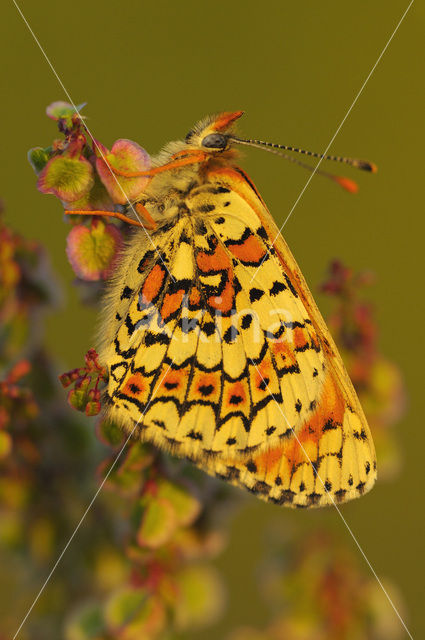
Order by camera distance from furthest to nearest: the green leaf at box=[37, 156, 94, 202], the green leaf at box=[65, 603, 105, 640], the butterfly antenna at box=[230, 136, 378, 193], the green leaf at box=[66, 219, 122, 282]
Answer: the butterfly antenna at box=[230, 136, 378, 193] → the green leaf at box=[65, 603, 105, 640] → the green leaf at box=[66, 219, 122, 282] → the green leaf at box=[37, 156, 94, 202]

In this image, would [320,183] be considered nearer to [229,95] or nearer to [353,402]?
[229,95]

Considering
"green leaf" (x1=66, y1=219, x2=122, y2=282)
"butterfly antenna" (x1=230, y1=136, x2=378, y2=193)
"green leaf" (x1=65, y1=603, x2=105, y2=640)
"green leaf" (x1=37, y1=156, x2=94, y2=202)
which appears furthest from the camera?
"butterfly antenna" (x1=230, y1=136, x2=378, y2=193)

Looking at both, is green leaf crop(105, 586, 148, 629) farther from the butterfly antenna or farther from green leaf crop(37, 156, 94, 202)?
the butterfly antenna

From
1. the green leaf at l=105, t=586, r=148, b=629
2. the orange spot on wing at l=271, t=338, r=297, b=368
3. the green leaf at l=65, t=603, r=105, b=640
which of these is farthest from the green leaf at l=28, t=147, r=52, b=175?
the green leaf at l=65, t=603, r=105, b=640

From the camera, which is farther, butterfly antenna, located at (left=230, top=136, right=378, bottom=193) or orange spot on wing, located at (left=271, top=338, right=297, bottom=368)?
butterfly antenna, located at (left=230, top=136, right=378, bottom=193)

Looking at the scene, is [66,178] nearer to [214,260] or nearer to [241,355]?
[214,260]

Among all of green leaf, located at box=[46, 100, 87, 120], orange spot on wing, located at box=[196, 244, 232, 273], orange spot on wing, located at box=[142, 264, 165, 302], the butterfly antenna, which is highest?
the butterfly antenna

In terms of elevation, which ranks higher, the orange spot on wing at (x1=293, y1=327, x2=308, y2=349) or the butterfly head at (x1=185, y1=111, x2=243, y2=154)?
the butterfly head at (x1=185, y1=111, x2=243, y2=154)
